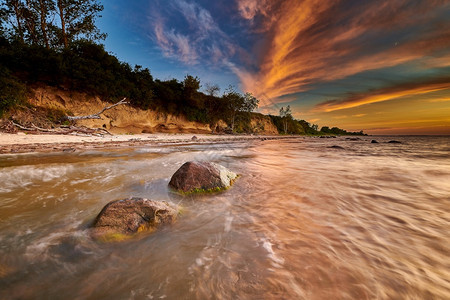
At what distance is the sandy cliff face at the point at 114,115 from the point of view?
1545cm

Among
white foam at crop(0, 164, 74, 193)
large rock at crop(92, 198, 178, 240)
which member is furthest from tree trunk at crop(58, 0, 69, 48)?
large rock at crop(92, 198, 178, 240)

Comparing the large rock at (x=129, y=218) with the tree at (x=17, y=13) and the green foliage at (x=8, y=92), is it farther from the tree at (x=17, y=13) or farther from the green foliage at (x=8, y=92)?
the tree at (x=17, y=13)

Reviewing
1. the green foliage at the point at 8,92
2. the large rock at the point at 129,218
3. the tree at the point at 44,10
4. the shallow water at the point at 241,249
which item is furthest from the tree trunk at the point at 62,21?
the large rock at the point at 129,218

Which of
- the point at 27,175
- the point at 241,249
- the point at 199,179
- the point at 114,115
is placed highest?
the point at 114,115

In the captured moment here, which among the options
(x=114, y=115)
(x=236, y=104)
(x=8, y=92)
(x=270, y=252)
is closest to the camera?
(x=270, y=252)

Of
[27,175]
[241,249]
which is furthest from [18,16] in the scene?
[241,249]

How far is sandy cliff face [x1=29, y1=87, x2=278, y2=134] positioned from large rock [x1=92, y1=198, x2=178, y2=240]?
18.0 m

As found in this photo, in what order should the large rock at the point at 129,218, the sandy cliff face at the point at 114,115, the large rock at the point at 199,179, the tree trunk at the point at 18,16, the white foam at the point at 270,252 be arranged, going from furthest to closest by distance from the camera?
the tree trunk at the point at 18,16
the sandy cliff face at the point at 114,115
the large rock at the point at 199,179
the large rock at the point at 129,218
the white foam at the point at 270,252

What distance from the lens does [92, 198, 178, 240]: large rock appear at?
2145 millimetres

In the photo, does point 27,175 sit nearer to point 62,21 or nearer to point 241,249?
point 241,249

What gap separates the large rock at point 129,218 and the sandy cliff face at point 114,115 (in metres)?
18.0

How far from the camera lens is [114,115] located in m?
19.2

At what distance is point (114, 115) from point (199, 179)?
64.5ft

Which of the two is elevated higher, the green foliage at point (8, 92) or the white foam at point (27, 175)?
the green foliage at point (8, 92)
